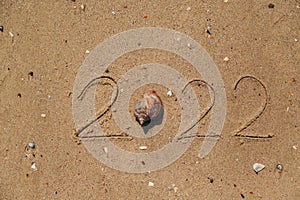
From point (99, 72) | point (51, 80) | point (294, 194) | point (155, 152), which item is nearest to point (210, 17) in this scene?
point (99, 72)

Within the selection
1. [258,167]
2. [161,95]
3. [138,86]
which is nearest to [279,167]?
[258,167]

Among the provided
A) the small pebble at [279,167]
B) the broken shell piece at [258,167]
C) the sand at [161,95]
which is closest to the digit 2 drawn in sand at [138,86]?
the sand at [161,95]

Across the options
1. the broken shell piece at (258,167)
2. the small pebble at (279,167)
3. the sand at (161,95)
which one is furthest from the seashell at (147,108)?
the small pebble at (279,167)

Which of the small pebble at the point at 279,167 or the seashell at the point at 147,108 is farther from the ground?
the seashell at the point at 147,108

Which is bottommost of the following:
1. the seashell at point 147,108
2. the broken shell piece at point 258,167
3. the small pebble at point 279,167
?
the small pebble at point 279,167

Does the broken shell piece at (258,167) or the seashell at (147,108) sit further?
the broken shell piece at (258,167)

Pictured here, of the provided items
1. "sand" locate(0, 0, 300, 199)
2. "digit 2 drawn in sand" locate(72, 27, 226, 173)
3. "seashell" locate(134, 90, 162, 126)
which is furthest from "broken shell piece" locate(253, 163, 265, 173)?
"seashell" locate(134, 90, 162, 126)

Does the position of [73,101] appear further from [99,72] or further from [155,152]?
[155,152]

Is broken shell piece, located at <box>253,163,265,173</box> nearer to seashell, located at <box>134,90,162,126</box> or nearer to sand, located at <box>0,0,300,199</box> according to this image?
sand, located at <box>0,0,300,199</box>

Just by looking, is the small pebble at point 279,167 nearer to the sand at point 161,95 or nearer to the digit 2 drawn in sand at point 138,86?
the sand at point 161,95
